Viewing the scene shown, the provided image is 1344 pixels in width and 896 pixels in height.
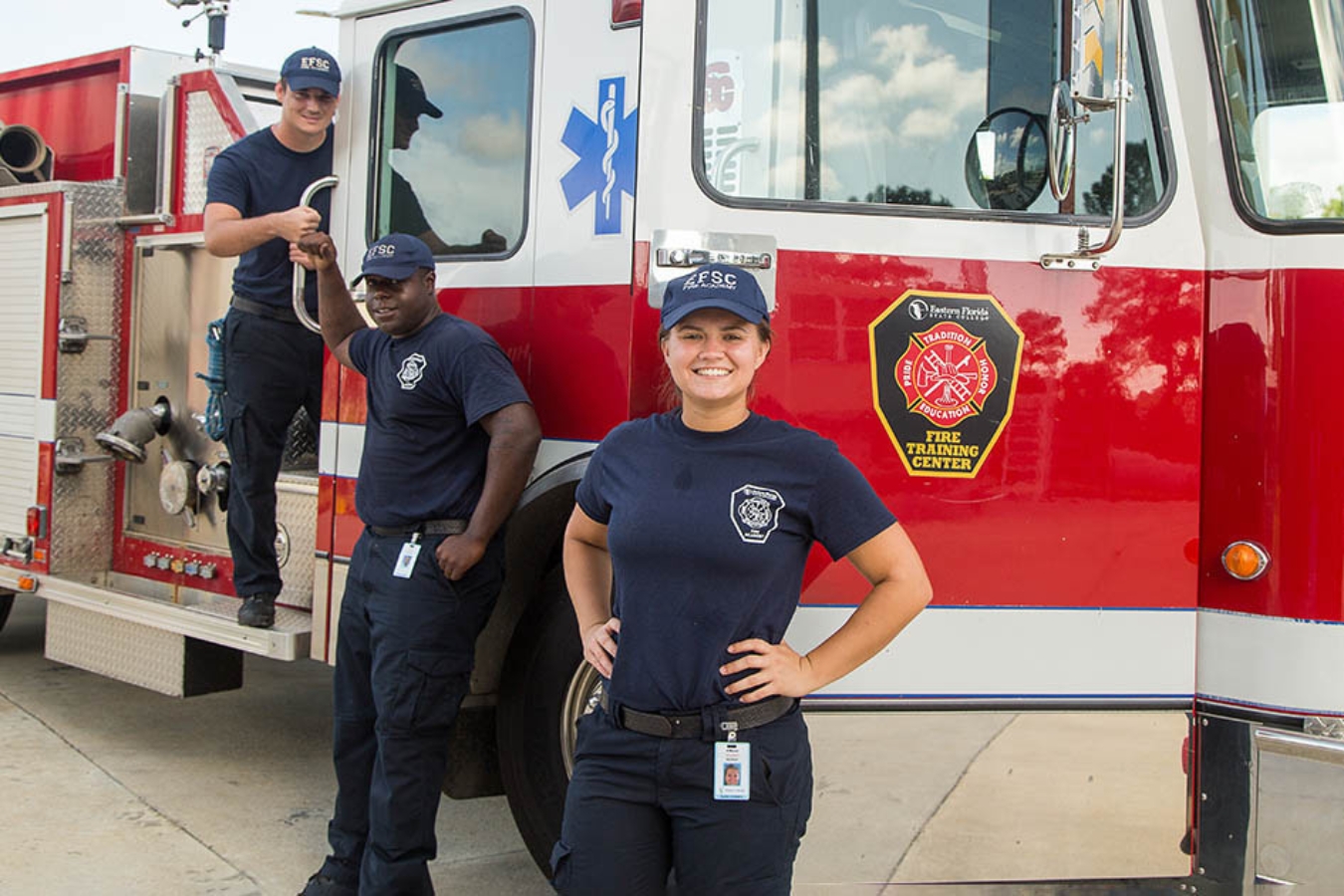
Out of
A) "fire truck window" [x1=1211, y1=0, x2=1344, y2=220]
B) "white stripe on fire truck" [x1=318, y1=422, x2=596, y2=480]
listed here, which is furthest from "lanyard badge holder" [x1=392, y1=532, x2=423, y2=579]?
"fire truck window" [x1=1211, y1=0, x2=1344, y2=220]

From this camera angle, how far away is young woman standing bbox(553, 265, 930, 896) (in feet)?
7.80

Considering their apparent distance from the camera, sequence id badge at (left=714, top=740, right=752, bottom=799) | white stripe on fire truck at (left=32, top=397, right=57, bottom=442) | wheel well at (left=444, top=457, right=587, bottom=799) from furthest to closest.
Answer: white stripe on fire truck at (left=32, top=397, right=57, bottom=442) → wheel well at (left=444, top=457, right=587, bottom=799) → id badge at (left=714, top=740, right=752, bottom=799)

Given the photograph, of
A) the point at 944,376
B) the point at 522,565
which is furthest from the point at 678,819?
the point at 522,565

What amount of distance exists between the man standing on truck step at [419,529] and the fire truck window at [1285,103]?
1.84 m

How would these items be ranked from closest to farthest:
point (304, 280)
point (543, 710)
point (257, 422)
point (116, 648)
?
point (543, 710)
point (304, 280)
point (257, 422)
point (116, 648)

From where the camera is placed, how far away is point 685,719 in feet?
7.86

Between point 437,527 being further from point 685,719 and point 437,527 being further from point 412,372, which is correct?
point 685,719

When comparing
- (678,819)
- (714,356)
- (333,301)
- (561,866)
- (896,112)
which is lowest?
(561,866)

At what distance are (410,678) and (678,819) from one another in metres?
1.39

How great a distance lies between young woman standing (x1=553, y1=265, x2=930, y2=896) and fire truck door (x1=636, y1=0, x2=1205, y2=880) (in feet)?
2.45

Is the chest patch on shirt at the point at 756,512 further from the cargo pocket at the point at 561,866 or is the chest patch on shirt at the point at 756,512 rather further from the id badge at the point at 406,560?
the id badge at the point at 406,560

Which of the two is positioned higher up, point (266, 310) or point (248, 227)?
point (248, 227)

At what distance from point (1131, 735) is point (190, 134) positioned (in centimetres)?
430

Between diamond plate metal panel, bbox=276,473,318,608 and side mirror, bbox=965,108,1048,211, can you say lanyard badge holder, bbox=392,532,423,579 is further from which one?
side mirror, bbox=965,108,1048,211
